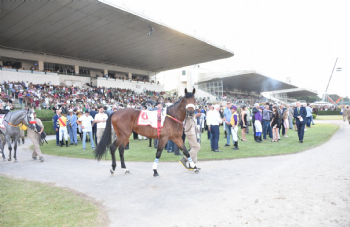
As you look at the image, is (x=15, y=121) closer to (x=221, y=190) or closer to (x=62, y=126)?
(x=62, y=126)

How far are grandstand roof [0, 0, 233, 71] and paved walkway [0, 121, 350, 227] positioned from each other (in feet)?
63.2

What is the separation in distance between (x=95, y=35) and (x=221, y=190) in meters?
28.5

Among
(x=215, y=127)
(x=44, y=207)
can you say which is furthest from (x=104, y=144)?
(x=215, y=127)

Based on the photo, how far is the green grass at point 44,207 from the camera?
10.6 feet

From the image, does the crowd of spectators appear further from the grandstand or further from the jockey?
the jockey

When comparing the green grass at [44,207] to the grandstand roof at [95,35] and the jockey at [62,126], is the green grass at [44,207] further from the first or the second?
the grandstand roof at [95,35]

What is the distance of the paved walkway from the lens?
10.5 feet

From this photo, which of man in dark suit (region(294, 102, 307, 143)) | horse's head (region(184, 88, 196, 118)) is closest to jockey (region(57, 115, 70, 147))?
horse's head (region(184, 88, 196, 118))

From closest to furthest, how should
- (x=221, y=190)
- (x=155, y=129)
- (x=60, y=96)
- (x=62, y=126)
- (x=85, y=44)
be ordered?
(x=221, y=190) < (x=155, y=129) < (x=62, y=126) < (x=60, y=96) < (x=85, y=44)

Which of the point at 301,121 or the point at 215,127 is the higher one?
the point at 301,121

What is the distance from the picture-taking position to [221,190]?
436cm

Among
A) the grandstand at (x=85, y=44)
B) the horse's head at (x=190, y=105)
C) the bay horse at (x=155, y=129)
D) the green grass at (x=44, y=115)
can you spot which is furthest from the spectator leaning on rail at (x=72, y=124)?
the grandstand at (x=85, y=44)

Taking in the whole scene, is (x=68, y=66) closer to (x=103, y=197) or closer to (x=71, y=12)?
(x=71, y=12)

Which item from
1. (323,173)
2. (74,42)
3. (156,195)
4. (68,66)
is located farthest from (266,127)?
(68,66)
